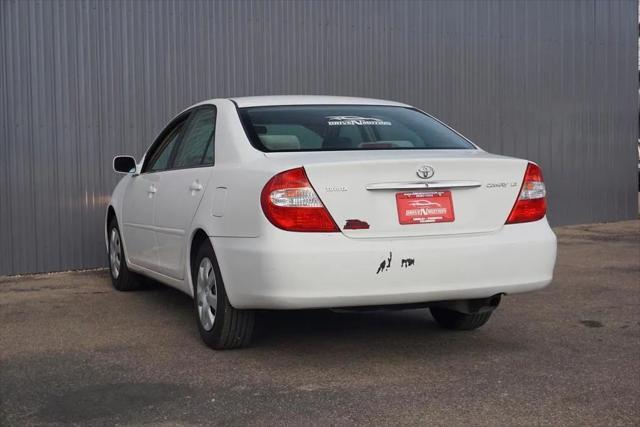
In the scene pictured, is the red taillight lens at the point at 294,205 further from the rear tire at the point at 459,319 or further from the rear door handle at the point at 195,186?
the rear tire at the point at 459,319

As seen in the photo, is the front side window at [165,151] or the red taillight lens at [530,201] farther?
the front side window at [165,151]

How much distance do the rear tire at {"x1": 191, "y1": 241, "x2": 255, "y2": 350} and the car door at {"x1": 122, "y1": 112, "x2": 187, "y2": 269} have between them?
109cm

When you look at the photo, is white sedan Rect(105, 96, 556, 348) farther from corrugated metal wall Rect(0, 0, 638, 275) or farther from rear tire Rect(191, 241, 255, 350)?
corrugated metal wall Rect(0, 0, 638, 275)

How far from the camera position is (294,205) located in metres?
4.41

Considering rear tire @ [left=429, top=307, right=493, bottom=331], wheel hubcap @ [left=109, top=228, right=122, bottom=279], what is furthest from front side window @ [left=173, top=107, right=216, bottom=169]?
rear tire @ [left=429, top=307, right=493, bottom=331]

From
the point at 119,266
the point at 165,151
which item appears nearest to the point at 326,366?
the point at 165,151

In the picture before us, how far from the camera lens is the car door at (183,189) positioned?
5398 millimetres

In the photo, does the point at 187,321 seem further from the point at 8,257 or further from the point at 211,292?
the point at 8,257

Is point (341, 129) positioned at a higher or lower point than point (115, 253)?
higher

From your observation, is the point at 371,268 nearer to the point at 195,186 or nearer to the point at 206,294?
the point at 206,294

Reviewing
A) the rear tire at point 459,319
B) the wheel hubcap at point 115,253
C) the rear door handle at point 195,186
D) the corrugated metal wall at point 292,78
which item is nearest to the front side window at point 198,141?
the rear door handle at point 195,186

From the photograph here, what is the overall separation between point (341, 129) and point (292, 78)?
5379 millimetres

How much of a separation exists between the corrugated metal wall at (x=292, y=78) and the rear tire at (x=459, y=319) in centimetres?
455

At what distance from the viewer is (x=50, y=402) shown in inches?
160
